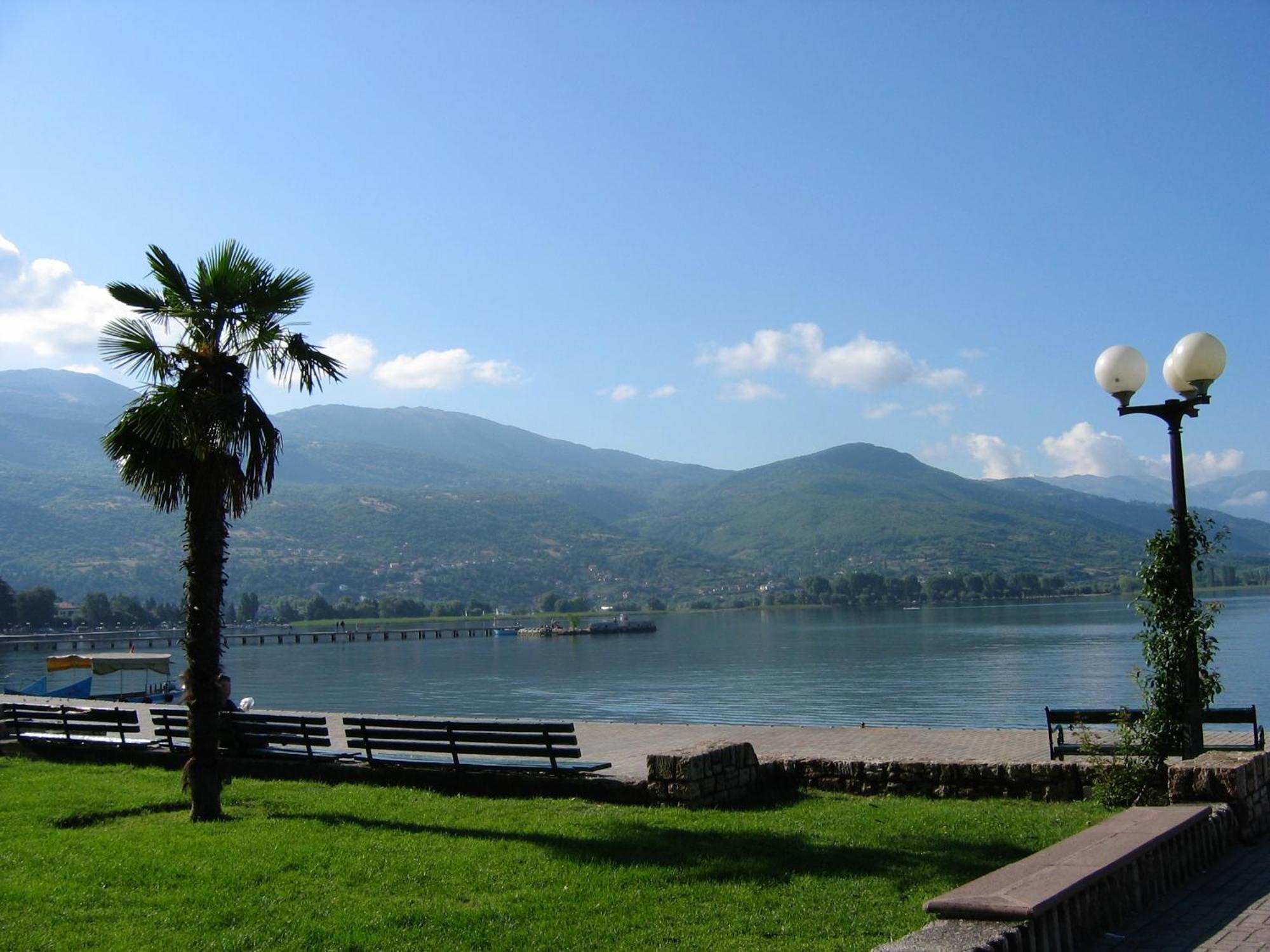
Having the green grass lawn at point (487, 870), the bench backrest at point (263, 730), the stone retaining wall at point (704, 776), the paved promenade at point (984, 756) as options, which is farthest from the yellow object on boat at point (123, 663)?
the stone retaining wall at point (704, 776)

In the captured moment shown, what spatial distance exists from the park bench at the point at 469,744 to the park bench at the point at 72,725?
438 cm

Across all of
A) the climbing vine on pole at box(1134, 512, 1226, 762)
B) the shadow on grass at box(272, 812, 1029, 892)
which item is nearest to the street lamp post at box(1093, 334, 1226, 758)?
the climbing vine on pole at box(1134, 512, 1226, 762)

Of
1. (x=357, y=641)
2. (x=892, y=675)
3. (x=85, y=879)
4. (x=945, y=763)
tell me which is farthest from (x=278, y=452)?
(x=357, y=641)

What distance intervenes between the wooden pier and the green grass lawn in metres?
129

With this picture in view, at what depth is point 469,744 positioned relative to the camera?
13.3 metres

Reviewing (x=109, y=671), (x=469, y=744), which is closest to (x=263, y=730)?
(x=469, y=744)

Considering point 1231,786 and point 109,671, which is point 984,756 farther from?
point 109,671

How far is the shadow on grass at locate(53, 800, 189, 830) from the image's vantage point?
1047cm

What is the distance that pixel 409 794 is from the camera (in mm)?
12062

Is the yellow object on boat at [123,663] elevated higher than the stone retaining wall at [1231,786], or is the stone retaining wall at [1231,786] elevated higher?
→ the stone retaining wall at [1231,786]

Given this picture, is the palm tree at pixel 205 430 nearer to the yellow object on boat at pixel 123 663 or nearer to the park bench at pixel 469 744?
the park bench at pixel 469 744

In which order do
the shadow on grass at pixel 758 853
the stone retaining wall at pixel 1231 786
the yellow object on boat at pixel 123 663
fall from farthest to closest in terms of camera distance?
the yellow object on boat at pixel 123 663 → the stone retaining wall at pixel 1231 786 → the shadow on grass at pixel 758 853

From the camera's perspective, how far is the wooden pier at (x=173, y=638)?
139 metres

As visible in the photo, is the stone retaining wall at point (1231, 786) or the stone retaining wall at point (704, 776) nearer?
the stone retaining wall at point (1231, 786)
